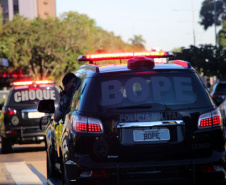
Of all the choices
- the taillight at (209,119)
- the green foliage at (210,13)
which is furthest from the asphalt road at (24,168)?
the green foliage at (210,13)

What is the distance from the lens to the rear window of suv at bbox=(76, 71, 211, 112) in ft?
21.0

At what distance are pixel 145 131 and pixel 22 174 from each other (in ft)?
18.8

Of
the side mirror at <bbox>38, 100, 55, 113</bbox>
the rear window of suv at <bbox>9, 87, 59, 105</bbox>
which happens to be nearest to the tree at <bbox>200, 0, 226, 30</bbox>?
the rear window of suv at <bbox>9, 87, 59, 105</bbox>

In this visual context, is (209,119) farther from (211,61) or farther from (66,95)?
(211,61)

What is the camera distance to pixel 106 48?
118m

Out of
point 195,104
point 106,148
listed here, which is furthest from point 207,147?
point 106,148

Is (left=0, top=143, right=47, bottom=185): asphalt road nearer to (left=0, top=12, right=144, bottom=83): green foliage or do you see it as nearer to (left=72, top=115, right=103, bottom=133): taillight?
(left=72, top=115, right=103, bottom=133): taillight

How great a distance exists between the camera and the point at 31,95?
16734mm

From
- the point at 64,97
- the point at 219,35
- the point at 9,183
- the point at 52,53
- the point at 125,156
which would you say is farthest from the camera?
the point at 219,35

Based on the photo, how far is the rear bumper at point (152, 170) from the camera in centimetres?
624

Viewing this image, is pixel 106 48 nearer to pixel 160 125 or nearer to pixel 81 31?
pixel 81 31

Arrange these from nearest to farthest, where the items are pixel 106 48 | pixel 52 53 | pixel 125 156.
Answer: pixel 125 156, pixel 52 53, pixel 106 48

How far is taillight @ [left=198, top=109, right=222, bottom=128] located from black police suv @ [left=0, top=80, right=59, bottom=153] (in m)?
10.1

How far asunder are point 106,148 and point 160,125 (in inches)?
22.1
